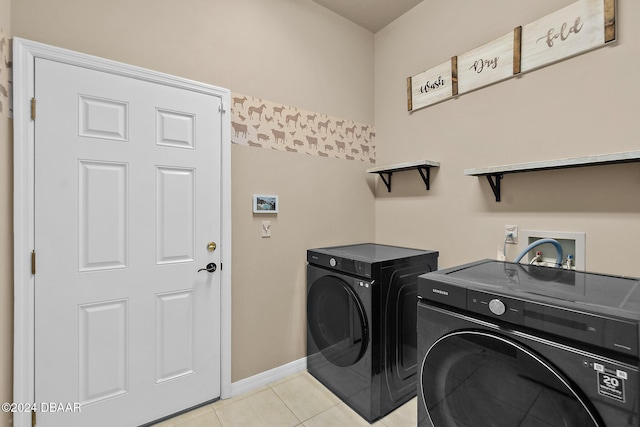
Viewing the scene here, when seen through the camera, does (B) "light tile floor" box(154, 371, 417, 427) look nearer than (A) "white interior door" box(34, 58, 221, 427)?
No

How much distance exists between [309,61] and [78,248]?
2.00 meters

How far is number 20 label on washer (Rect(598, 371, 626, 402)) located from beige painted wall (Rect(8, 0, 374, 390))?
1746mm

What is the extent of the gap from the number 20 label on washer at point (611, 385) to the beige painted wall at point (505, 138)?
92 cm

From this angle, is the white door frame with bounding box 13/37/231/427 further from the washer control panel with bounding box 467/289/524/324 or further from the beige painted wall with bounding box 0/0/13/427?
the washer control panel with bounding box 467/289/524/324

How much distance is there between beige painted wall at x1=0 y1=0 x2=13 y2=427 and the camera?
131 centimetres

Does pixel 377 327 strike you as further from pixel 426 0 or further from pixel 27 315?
pixel 426 0

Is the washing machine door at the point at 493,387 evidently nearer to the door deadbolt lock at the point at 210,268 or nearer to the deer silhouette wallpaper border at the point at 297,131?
the door deadbolt lock at the point at 210,268

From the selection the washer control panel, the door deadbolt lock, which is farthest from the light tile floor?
the washer control panel

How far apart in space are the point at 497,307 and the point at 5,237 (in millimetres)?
2078

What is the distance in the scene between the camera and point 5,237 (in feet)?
4.37

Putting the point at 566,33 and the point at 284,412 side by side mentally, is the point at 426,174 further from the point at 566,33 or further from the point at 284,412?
the point at 284,412

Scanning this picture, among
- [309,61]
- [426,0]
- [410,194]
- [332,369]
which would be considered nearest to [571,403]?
[332,369]

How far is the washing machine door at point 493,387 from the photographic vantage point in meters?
0.90

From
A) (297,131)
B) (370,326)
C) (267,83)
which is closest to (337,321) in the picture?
(370,326)
